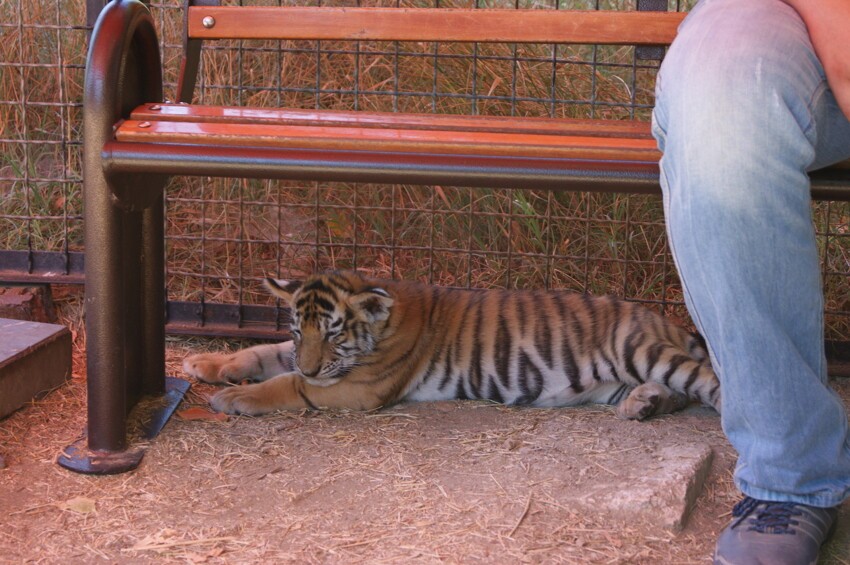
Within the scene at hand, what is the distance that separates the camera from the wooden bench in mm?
2391

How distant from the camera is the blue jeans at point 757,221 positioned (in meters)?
1.90

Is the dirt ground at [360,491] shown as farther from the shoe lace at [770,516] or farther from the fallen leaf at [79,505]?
the shoe lace at [770,516]

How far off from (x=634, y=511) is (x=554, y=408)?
93 cm

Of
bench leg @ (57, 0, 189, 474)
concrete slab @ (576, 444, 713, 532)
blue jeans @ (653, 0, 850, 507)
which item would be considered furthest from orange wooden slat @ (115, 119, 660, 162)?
concrete slab @ (576, 444, 713, 532)

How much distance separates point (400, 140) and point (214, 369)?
1.37m

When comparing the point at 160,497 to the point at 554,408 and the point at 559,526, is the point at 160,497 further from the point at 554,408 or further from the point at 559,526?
the point at 554,408

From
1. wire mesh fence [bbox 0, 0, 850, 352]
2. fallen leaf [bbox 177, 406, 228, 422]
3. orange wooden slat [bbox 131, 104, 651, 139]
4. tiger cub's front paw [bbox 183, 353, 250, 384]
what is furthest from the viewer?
wire mesh fence [bbox 0, 0, 850, 352]

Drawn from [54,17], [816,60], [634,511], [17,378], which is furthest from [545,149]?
[54,17]

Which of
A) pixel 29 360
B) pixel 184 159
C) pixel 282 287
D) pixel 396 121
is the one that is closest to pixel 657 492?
pixel 396 121

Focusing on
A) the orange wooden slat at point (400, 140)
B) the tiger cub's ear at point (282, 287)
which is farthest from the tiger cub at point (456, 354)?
the orange wooden slat at point (400, 140)

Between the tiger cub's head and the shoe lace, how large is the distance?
145cm

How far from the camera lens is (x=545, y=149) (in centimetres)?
238

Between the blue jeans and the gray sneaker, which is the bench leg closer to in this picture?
the blue jeans

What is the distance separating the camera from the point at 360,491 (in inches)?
102
